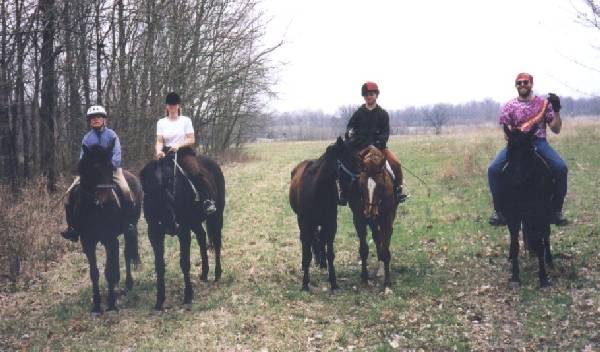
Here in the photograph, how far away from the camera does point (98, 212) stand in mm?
7684

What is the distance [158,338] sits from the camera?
6711 mm

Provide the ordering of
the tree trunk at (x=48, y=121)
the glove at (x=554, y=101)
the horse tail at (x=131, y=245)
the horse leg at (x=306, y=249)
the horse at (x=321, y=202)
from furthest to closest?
the tree trunk at (x=48, y=121) < the horse tail at (x=131, y=245) < the horse leg at (x=306, y=249) < the horse at (x=321, y=202) < the glove at (x=554, y=101)

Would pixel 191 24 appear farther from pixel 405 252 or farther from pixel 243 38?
pixel 405 252

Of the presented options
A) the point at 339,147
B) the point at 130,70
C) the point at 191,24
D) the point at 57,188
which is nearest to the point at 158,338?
the point at 339,147

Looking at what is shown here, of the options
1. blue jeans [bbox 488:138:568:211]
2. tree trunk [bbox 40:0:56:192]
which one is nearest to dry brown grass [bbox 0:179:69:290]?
tree trunk [bbox 40:0:56:192]

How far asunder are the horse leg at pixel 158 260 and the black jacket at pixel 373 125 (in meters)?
3.40

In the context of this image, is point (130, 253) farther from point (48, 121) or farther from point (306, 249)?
point (48, 121)

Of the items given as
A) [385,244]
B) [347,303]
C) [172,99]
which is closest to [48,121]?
[172,99]

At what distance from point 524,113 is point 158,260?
6.08 m

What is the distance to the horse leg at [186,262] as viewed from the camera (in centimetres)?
788

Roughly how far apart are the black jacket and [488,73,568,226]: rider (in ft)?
5.89

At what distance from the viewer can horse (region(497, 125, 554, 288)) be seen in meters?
7.58

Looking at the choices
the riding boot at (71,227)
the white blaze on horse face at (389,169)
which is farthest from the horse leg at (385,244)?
the riding boot at (71,227)

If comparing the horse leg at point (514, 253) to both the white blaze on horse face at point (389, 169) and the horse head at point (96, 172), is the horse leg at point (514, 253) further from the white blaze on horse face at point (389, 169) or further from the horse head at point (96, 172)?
the horse head at point (96, 172)
